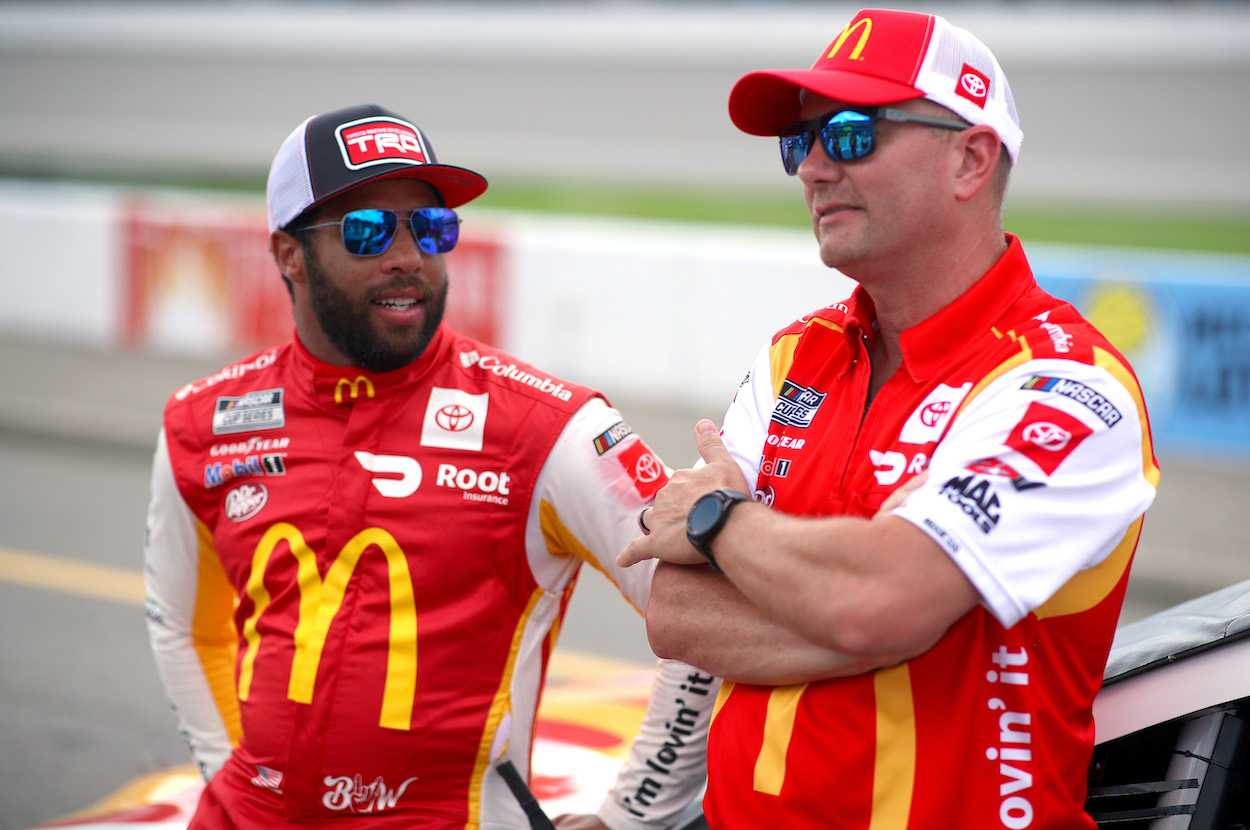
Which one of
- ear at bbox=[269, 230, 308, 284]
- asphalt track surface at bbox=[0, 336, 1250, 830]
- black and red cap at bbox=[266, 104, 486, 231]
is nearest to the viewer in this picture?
black and red cap at bbox=[266, 104, 486, 231]

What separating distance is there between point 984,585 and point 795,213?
23.0 meters

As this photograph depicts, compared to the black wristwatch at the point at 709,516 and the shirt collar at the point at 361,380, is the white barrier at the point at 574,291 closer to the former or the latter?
the shirt collar at the point at 361,380

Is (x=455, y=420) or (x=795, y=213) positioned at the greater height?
(x=795, y=213)

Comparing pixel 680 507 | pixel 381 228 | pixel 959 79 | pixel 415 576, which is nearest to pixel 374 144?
pixel 381 228

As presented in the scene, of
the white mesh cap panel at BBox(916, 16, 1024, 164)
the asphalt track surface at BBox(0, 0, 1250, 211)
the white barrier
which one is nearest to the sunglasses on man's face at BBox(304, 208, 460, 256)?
the white mesh cap panel at BBox(916, 16, 1024, 164)

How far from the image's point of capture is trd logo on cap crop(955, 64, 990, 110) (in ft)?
6.36

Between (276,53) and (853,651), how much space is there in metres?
29.3

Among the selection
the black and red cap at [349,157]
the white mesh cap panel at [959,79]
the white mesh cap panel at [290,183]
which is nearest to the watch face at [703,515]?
the white mesh cap panel at [959,79]

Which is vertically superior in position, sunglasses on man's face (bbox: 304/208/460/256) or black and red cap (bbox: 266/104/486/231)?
black and red cap (bbox: 266/104/486/231)

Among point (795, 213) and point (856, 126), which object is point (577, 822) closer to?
point (856, 126)

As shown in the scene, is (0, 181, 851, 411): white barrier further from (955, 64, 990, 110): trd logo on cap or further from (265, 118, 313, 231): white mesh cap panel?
(955, 64, 990, 110): trd logo on cap

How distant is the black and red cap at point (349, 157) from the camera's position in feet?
8.27

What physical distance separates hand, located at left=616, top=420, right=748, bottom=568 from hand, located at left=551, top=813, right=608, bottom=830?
705 millimetres

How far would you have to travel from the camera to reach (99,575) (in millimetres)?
6820
